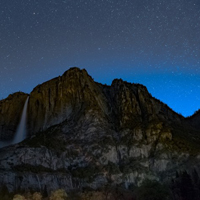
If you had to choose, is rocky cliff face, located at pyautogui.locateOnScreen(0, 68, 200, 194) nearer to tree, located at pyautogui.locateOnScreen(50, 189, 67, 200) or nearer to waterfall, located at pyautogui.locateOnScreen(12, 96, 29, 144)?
waterfall, located at pyautogui.locateOnScreen(12, 96, 29, 144)

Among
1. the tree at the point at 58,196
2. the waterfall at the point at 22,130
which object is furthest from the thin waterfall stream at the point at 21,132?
the tree at the point at 58,196

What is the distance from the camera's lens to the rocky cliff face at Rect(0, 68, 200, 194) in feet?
304

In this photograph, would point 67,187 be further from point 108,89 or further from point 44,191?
point 108,89

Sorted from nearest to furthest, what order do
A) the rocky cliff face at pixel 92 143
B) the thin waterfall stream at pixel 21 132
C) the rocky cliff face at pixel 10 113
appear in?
the rocky cliff face at pixel 92 143 → the thin waterfall stream at pixel 21 132 → the rocky cliff face at pixel 10 113

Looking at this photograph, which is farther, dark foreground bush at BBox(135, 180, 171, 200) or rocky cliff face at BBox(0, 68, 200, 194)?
rocky cliff face at BBox(0, 68, 200, 194)

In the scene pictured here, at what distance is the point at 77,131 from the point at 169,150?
33.0 meters

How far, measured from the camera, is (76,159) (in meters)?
101

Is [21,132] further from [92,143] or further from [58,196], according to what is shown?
[58,196]

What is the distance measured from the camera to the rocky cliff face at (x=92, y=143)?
3652 inches

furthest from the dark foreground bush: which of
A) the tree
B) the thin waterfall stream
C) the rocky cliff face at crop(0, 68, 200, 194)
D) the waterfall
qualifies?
the thin waterfall stream

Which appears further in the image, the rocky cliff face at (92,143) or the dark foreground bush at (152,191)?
the rocky cliff face at (92,143)

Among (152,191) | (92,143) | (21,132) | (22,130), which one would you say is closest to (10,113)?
(22,130)

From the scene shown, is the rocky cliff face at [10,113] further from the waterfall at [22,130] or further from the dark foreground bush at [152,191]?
the dark foreground bush at [152,191]

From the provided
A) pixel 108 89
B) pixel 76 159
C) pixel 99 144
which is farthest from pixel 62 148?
pixel 108 89
